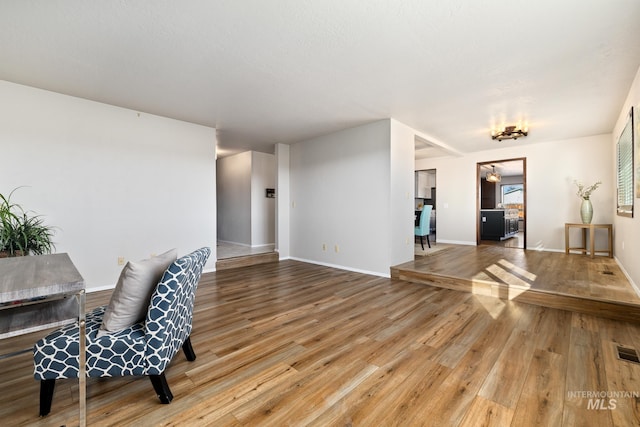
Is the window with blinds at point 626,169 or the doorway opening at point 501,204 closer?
the window with blinds at point 626,169

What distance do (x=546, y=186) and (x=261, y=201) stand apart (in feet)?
21.5

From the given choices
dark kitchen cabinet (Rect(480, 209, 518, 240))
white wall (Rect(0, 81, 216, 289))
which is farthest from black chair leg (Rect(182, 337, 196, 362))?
dark kitchen cabinet (Rect(480, 209, 518, 240))

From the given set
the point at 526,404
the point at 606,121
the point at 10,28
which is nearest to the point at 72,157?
the point at 10,28

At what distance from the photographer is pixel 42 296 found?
3.88 ft

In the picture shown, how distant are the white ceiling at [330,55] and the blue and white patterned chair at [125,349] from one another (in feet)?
6.28

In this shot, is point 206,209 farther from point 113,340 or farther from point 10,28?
point 113,340

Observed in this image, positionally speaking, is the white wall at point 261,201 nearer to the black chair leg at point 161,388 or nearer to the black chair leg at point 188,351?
the black chair leg at point 188,351

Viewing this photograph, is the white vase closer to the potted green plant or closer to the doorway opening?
the doorway opening

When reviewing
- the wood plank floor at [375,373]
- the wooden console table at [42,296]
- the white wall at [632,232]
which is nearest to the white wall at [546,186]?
the white wall at [632,232]

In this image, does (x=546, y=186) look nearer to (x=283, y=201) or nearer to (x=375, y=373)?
(x=283, y=201)

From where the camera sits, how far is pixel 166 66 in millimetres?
2719

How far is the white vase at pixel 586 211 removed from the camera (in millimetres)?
5188

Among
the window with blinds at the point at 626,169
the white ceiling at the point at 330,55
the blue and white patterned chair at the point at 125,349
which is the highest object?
the white ceiling at the point at 330,55
